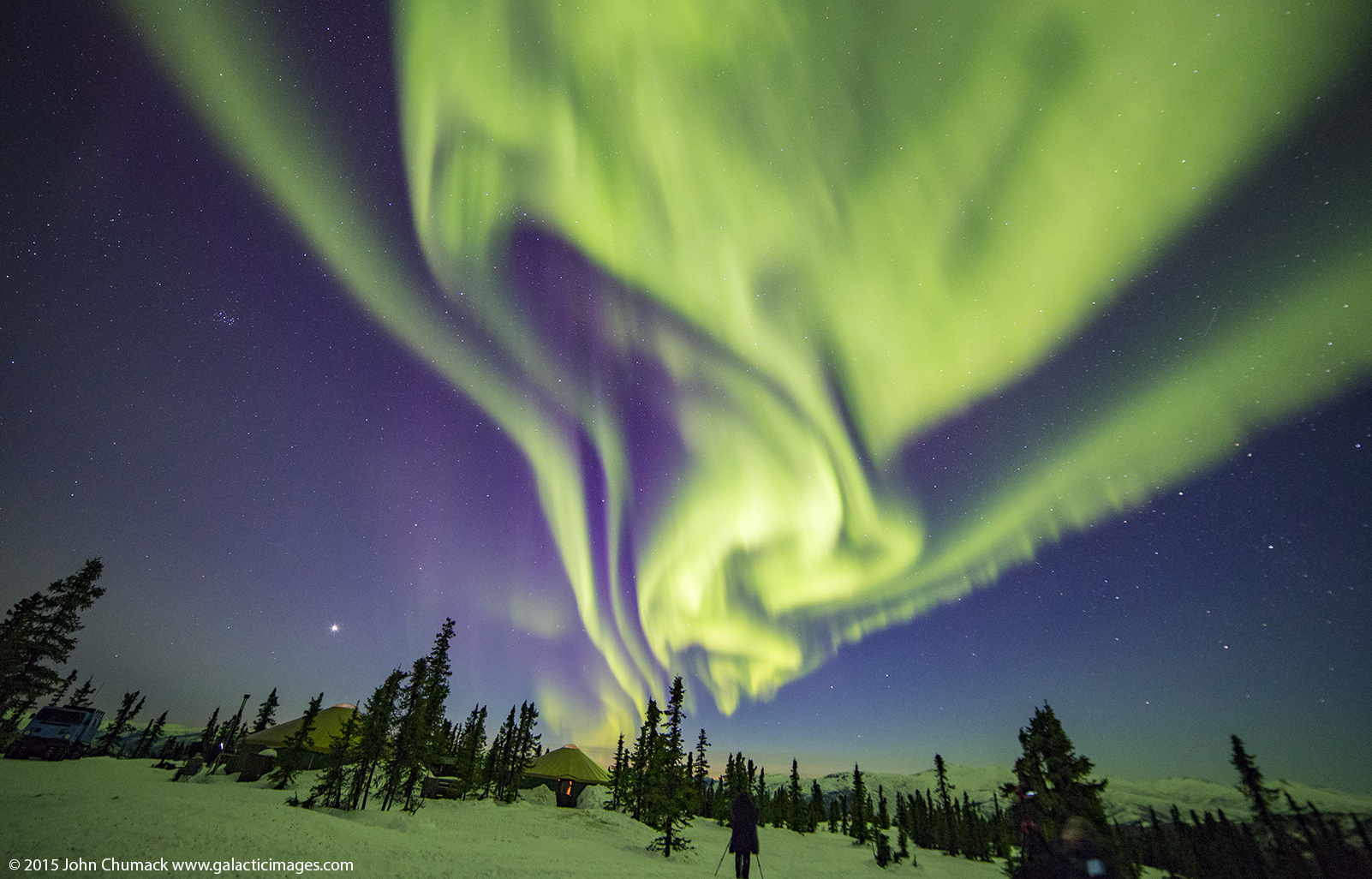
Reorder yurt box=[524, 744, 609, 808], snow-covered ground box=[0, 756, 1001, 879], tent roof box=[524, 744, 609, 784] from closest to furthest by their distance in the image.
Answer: snow-covered ground box=[0, 756, 1001, 879]
yurt box=[524, 744, 609, 808]
tent roof box=[524, 744, 609, 784]

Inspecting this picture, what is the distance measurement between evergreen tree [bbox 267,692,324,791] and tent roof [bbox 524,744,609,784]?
28.7 metres

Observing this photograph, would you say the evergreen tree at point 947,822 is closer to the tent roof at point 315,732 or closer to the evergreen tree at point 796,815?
the evergreen tree at point 796,815

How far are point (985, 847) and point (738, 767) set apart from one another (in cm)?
3963

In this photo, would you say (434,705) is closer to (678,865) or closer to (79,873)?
(678,865)

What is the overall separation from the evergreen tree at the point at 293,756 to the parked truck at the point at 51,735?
12875 mm

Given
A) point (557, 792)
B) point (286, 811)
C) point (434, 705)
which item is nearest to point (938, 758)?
point (557, 792)

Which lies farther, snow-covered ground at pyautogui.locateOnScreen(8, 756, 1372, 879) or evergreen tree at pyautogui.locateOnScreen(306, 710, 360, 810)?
evergreen tree at pyautogui.locateOnScreen(306, 710, 360, 810)

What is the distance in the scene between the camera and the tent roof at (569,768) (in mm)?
63938

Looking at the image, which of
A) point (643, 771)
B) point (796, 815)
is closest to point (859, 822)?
point (796, 815)

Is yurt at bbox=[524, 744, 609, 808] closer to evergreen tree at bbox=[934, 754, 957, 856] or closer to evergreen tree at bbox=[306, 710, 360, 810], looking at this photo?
evergreen tree at bbox=[306, 710, 360, 810]

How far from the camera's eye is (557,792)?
6191cm

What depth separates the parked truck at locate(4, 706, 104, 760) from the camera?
1177 inches

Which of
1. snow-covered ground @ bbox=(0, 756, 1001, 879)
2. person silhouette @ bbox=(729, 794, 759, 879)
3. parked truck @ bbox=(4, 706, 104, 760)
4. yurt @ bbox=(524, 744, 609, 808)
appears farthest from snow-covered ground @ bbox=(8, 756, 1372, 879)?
yurt @ bbox=(524, 744, 609, 808)

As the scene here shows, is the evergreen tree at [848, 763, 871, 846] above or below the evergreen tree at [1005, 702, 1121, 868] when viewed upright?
below
